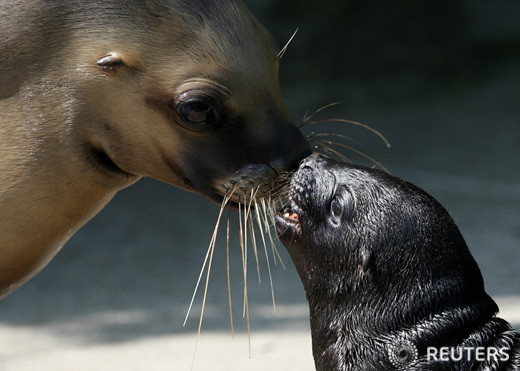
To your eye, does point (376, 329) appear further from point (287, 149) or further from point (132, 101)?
point (132, 101)

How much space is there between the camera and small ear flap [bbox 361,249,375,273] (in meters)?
1.96

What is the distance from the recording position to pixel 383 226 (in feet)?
6.45

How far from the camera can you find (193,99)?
191 centimetres

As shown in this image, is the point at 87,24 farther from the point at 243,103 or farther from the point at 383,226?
the point at 383,226

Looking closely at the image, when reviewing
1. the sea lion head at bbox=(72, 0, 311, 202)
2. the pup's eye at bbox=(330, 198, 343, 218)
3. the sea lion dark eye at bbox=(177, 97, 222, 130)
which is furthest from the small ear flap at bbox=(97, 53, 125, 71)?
the pup's eye at bbox=(330, 198, 343, 218)

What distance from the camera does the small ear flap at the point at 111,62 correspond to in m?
1.89

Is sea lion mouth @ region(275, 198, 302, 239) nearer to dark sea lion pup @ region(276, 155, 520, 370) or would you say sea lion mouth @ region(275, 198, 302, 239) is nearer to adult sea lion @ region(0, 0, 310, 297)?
dark sea lion pup @ region(276, 155, 520, 370)

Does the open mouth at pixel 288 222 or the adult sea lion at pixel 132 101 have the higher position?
the adult sea lion at pixel 132 101

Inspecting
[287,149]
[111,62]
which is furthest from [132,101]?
[287,149]

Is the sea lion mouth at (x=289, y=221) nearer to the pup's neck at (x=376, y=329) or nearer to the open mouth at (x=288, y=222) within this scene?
the open mouth at (x=288, y=222)

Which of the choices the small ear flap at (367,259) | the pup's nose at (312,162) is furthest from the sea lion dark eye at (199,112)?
the small ear flap at (367,259)

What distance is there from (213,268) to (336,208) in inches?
105

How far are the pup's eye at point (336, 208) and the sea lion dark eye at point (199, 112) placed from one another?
405 mm

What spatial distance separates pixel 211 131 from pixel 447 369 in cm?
86
